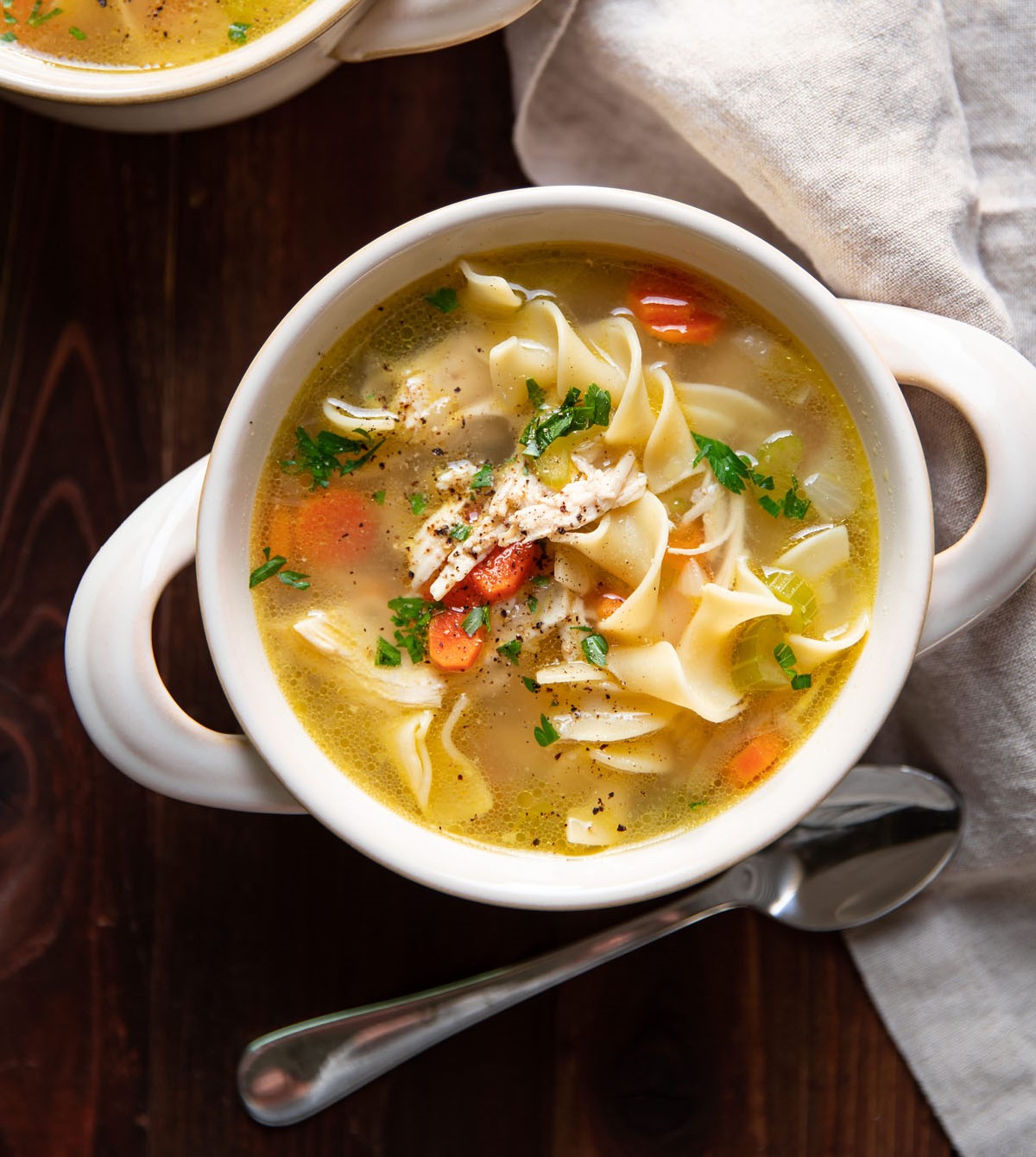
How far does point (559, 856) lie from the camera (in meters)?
2.67

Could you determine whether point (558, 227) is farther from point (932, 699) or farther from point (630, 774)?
point (932, 699)

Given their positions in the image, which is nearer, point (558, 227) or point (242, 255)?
point (558, 227)

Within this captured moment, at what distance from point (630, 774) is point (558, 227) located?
1302 mm

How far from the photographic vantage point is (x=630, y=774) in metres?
2.66

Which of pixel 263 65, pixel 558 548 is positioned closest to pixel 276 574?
pixel 558 548

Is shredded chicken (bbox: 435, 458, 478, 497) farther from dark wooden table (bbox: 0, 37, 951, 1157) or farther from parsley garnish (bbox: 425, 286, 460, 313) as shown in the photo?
dark wooden table (bbox: 0, 37, 951, 1157)

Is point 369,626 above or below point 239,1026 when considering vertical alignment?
above

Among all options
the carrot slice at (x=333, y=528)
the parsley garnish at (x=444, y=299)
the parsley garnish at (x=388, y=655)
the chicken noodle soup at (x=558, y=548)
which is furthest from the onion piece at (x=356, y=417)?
the parsley garnish at (x=388, y=655)

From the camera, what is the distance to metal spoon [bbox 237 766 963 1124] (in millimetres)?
3096

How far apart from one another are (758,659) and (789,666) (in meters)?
A: 0.07

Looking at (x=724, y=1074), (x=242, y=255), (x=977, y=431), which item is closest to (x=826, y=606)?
(x=977, y=431)

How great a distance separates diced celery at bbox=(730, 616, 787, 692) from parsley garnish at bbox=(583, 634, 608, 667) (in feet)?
1.02

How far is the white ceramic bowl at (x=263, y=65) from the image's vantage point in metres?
2.60

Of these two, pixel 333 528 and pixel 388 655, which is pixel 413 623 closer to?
pixel 388 655
